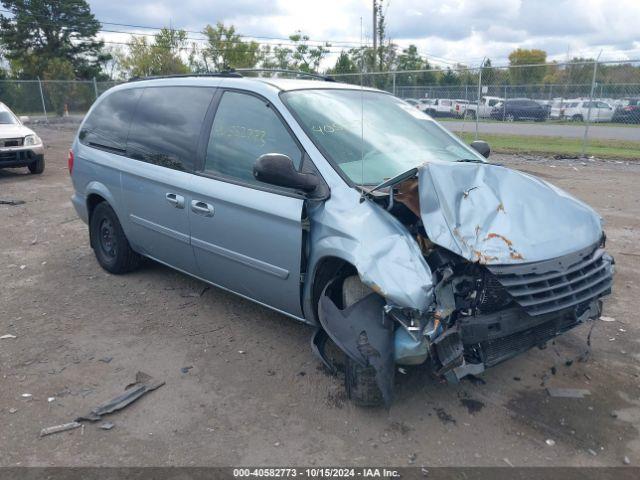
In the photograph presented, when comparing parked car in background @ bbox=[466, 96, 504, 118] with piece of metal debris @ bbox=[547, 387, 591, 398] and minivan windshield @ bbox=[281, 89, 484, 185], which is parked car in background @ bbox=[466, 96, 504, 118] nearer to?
minivan windshield @ bbox=[281, 89, 484, 185]

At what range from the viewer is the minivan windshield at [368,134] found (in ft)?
11.5

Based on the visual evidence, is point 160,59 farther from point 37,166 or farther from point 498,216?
point 498,216

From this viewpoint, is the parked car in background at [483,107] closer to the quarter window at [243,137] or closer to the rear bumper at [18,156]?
the rear bumper at [18,156]

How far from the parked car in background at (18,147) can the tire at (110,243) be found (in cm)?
718

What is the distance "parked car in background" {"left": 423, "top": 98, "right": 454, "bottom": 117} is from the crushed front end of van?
47.7 ft

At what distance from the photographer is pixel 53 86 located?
90.1 feet

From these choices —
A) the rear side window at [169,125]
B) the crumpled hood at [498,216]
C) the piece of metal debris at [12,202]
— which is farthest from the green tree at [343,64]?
the crumpled hood at [498,216]

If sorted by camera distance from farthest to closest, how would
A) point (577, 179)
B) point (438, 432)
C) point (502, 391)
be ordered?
point (577, 179) < point (502, 391) < point (438, 432)

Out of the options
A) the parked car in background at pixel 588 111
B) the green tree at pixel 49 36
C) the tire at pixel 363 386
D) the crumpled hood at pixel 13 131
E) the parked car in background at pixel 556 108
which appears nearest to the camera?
the tire at pixel 363 386

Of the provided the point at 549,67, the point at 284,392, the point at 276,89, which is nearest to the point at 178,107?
the point at 276,89

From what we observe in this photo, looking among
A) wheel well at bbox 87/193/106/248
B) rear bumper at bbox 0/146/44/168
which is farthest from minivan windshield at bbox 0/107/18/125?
wheel well at bbox 87/193/106/248

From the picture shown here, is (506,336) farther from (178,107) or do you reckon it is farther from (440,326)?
(178,107)

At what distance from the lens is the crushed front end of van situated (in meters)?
2.82

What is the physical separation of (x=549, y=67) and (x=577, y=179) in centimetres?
A: 601
